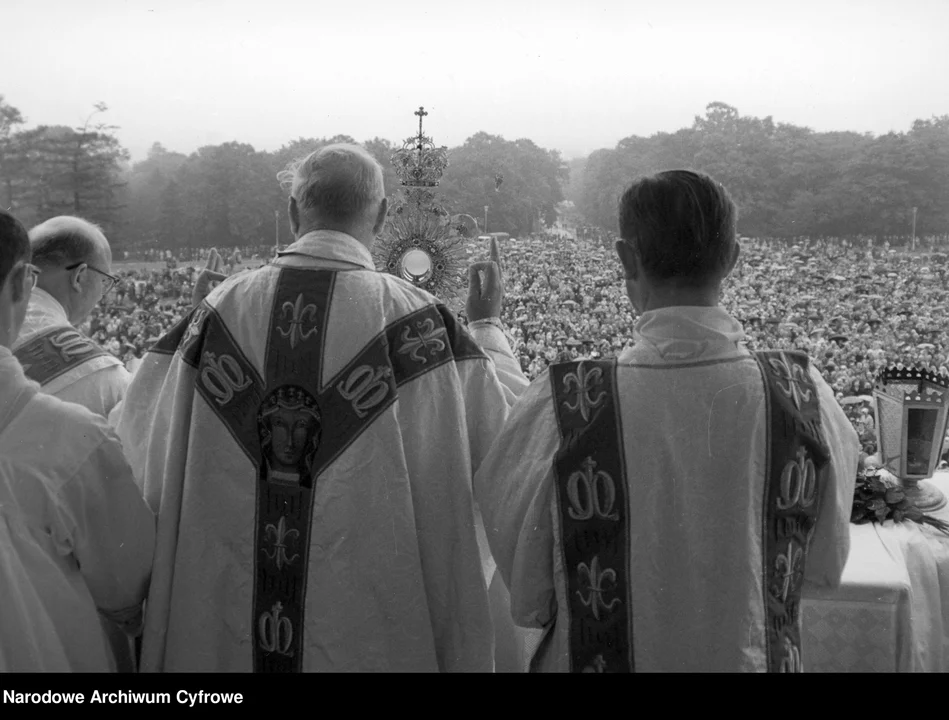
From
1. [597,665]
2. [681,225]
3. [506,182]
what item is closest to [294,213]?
[681,225]

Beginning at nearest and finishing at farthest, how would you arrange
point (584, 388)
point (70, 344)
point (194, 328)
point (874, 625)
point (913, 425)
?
point (584, 388) < point (194, 328) < point (874, 625) < point (70, 344) < point (913, 425)

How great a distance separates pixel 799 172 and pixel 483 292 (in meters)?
1.85

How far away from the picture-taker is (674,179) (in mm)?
1612

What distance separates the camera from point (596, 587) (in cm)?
166

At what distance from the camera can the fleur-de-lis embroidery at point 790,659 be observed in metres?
1.64

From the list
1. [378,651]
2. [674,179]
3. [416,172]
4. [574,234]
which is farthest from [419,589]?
[574,234]

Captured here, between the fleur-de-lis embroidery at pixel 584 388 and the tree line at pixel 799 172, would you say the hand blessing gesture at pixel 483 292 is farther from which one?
the tree line at pixel 799 172

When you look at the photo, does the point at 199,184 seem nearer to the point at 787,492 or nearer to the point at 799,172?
the point at 799,172

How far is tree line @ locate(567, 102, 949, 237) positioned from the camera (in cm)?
354

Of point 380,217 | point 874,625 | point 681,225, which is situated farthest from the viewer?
point 874,625

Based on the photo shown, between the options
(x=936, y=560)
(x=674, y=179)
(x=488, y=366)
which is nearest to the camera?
A: (x=674, y=179)

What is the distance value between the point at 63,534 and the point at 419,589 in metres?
0.71

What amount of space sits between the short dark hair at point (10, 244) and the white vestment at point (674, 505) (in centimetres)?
99
